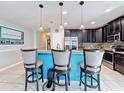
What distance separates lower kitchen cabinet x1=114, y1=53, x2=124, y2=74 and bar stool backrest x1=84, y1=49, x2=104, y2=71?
7.87 feet

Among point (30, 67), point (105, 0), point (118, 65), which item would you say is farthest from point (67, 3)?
point (118, 65)

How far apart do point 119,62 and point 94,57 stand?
2.73m

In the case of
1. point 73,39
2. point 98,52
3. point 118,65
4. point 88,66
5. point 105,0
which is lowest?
point 118,65

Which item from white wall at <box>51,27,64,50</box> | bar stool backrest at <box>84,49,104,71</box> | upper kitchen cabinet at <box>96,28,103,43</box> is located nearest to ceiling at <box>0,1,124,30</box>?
bar stool backrest at <box>84,49,104,71</box>

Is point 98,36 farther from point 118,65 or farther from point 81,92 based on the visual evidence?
point 81,92

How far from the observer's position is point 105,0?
3480 mm

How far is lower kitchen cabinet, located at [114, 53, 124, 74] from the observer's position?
498 cm

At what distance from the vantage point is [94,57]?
9.78ft

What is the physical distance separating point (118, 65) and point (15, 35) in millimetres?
5075

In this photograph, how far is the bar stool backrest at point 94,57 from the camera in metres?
2.97

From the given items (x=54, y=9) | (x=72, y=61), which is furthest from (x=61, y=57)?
(x=54, y=9)

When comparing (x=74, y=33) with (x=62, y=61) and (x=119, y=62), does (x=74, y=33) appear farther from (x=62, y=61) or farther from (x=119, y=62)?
(x=62, y=61)

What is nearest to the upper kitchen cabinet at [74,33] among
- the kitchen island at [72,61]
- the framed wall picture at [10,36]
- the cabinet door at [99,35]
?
the cabinet door at [99,35]

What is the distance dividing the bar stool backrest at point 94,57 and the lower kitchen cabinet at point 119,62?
7.87 ft
